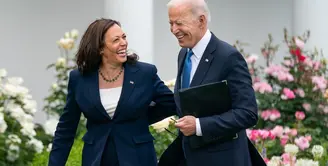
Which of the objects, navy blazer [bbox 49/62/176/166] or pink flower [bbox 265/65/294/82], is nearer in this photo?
navy blazer [bbox 49/62/176/166]

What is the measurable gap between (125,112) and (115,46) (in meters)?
0.36

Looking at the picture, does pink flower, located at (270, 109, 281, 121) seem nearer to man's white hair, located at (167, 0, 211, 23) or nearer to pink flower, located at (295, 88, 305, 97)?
pink flower, located at (295, 88, 305, 97)

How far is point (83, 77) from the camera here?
4.96m

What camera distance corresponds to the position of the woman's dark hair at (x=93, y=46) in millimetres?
4871

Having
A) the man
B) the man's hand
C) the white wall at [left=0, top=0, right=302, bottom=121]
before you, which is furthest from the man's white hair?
the white wall at [left=0, top=0, right=302, bottom=121]

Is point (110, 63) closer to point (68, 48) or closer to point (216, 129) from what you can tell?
point (216, 129)

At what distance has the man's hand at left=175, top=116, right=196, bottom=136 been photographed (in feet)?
14.3

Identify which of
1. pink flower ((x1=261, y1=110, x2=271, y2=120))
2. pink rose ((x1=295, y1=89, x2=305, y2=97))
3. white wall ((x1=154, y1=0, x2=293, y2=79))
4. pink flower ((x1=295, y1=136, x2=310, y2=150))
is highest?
white wall ((x1=154, y1=0, x2=293, y2=79))

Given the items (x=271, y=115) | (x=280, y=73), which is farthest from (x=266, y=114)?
(x=280, y=73)

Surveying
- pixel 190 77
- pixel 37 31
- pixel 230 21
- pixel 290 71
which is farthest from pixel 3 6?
pixel 190 77

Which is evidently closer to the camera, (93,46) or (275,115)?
(93,46)

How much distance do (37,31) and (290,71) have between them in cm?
273

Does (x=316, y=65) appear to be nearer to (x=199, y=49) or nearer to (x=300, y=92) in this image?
(x=300, y=92)

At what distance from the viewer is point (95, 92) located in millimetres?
4875
